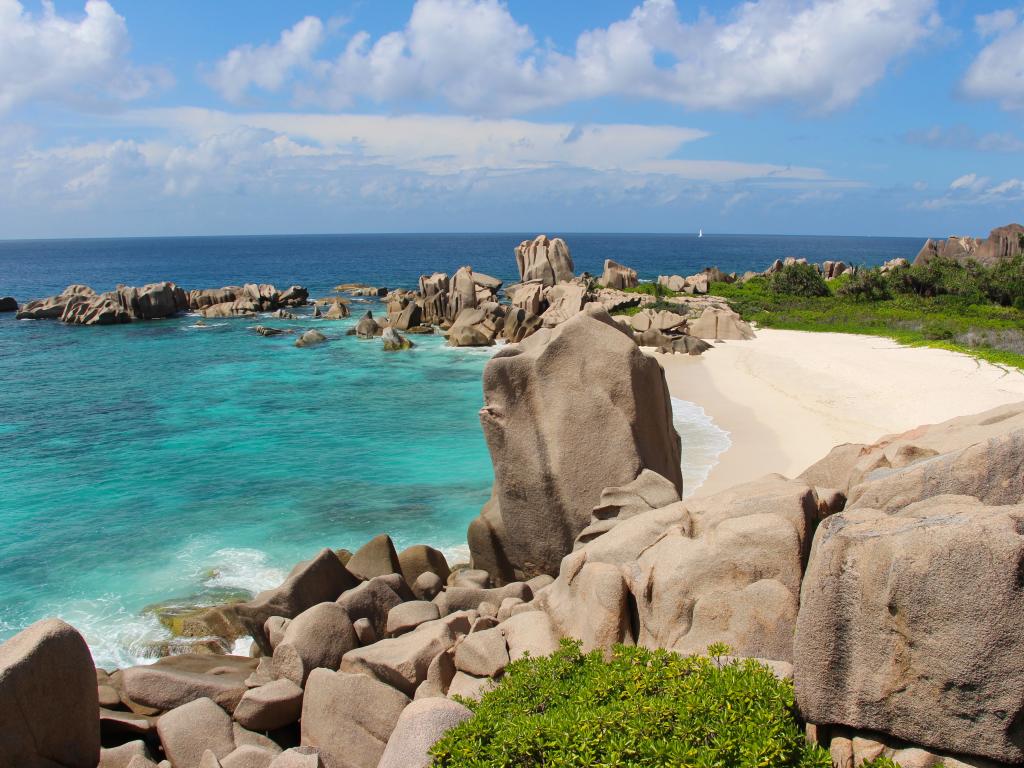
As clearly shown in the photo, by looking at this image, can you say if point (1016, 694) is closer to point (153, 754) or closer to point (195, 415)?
point (153, 754)

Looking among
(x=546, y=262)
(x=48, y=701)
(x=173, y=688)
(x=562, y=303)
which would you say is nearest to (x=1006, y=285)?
(x=562, y=303)

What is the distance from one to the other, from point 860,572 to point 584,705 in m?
2.59

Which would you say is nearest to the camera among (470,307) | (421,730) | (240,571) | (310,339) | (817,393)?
(421,730)

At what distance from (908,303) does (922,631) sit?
176 ft

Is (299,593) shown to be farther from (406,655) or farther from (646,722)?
(646,722)

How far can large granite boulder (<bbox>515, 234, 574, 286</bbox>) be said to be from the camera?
70.0 meters

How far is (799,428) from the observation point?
25.1 meters

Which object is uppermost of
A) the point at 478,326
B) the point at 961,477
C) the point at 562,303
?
the point at 562,303

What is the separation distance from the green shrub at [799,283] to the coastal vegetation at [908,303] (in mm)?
73

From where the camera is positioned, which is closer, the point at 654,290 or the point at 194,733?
the point at 194,733

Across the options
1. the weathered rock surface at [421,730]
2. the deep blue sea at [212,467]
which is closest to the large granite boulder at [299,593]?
the deep blue sea at [212,467]

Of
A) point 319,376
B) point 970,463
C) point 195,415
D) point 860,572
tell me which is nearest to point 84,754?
point 860,572

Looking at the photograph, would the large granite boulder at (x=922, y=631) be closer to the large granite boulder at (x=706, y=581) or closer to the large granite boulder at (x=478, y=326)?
the large granite boulder at (x=706, y=581)

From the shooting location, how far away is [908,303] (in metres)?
53.4
